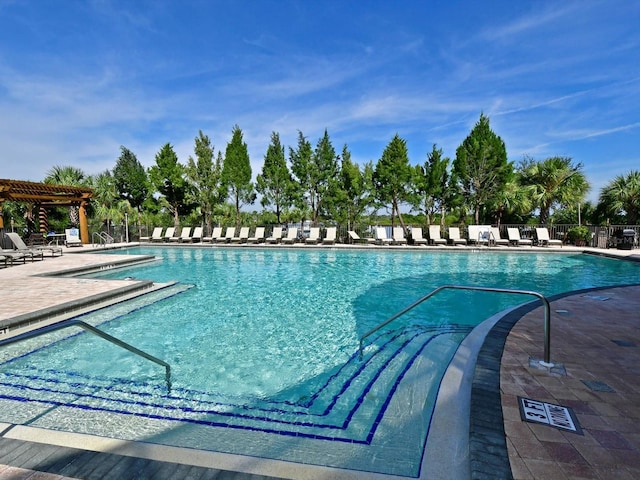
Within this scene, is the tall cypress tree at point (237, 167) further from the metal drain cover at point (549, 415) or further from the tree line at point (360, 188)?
the metal drain cover at point (549, 415)

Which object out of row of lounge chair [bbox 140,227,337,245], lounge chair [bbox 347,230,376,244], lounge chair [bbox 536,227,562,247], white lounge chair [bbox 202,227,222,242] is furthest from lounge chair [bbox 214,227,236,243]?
lounge chair [bbox 536,227,562,247]

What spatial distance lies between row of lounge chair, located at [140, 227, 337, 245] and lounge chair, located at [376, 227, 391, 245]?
8.02 feet

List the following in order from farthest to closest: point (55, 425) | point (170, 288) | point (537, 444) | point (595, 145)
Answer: point (595, 145) < point (170, 288) < point (55, 425) < point (537, 444)

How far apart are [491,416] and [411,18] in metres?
15.9

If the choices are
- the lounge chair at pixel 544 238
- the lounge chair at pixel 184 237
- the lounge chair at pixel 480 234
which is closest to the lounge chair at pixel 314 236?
the lounge chair at pixel 184 237

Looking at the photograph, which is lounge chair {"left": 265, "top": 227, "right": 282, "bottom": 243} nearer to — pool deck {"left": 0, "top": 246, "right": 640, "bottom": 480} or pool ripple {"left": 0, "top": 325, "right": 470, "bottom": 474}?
pool ripple {"left": 0, "top": 325, "right": 470, "bottom": 474}

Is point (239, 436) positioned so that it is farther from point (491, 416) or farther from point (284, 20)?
point (284, 20)

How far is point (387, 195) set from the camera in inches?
785

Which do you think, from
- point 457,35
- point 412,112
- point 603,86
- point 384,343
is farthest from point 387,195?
point 384,343

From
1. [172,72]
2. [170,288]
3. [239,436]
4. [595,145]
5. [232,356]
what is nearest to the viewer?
[239,436]

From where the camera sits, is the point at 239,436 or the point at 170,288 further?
the point at 170,288

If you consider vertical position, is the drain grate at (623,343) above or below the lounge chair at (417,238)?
below

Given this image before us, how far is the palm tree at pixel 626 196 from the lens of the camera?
15.5 meters

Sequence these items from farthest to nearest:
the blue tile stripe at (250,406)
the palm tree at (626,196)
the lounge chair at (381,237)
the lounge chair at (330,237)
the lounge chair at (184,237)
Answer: the lounge chair at (184,237)
the lounge chair at (330,237)
the lounge chair at (381,237)
the palm tree at (626,196)
the blue tile stripe at (250,406)
